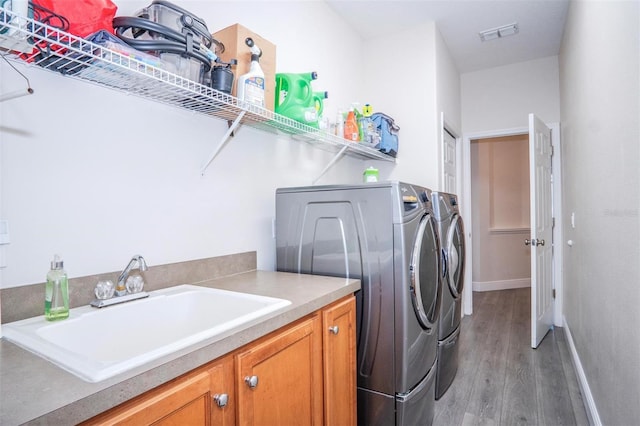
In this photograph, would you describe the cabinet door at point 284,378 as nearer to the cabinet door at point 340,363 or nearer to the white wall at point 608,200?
the cabinet door at point 340,363

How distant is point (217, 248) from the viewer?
169cm

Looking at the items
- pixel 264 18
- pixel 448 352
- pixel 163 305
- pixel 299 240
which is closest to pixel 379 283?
pixel 299 240

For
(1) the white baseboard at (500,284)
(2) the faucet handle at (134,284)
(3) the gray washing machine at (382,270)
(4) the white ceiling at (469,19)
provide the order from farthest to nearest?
(1) the white baseboard at (500,284) → (4) the white ceiling at (469,19) → (3) the gray washing machine at (382,270) → (2) the faucet handle at (134,284)

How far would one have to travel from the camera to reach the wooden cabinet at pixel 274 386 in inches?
30.3

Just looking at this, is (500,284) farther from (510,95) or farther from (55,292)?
(55,292)

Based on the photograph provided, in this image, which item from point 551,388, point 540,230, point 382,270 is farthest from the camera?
point 540,230

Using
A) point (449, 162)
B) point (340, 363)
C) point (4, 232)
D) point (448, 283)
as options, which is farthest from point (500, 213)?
point (4, 232)

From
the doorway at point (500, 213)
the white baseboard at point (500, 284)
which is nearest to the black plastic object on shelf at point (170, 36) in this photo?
the doorway at point (500, 213)

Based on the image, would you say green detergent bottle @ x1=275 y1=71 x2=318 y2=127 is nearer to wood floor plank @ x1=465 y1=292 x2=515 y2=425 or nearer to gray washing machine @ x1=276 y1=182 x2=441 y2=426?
gray washing machine @ x1=276 y1=182 x2=441 y2=426

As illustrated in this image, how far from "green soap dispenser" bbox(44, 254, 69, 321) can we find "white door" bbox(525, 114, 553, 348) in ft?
10.4

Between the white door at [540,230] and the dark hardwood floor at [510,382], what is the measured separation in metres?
0.20

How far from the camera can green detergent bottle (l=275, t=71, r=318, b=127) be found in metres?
1.76

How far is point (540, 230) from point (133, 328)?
129 inches

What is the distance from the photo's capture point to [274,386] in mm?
1071
